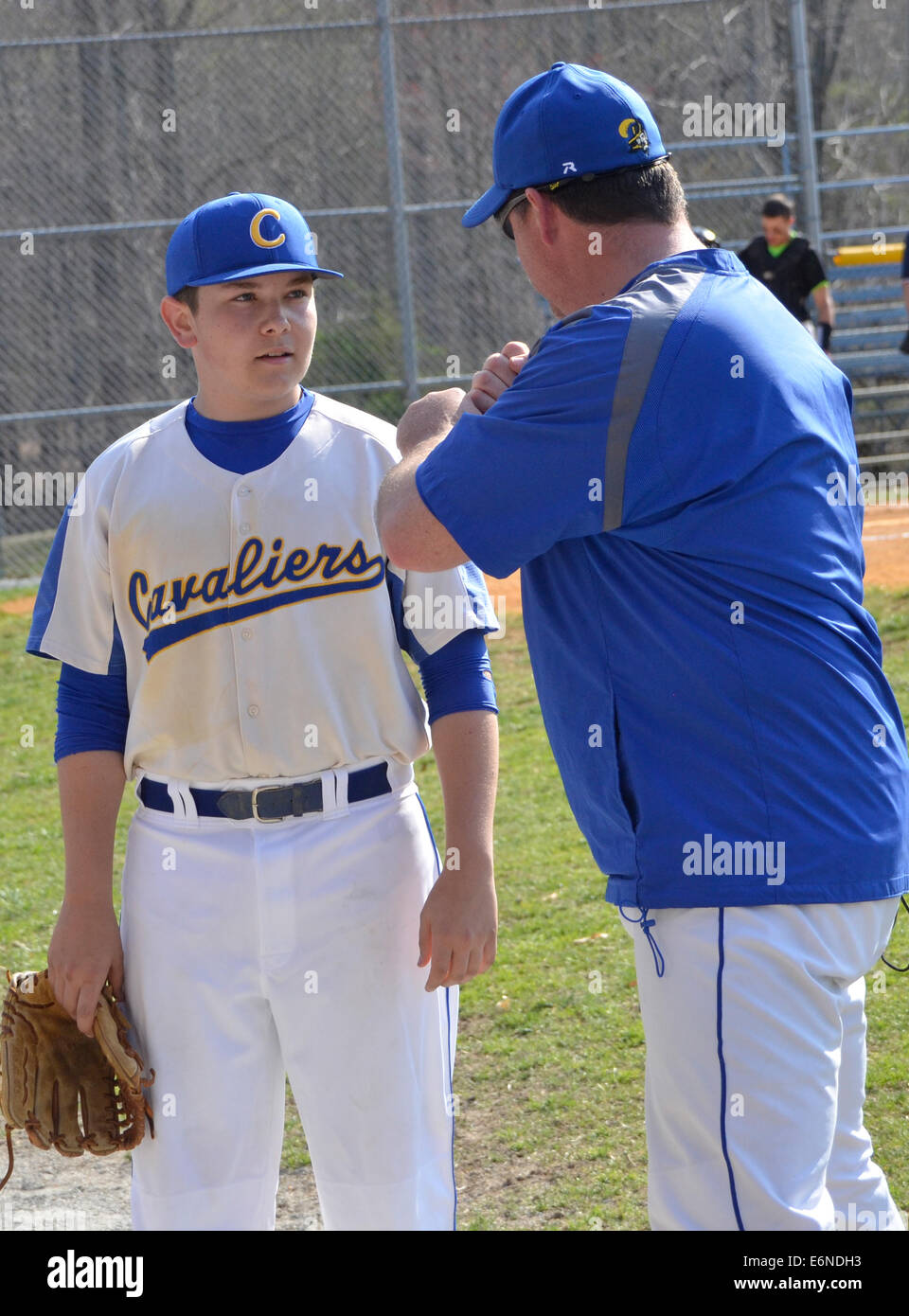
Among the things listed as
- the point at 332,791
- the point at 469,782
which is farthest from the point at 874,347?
the point at 332,791

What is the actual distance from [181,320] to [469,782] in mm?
965

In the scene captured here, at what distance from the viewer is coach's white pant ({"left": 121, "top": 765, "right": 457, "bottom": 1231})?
96.5 inches

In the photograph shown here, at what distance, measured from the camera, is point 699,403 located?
6.64ft

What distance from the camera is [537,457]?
80.9 inches

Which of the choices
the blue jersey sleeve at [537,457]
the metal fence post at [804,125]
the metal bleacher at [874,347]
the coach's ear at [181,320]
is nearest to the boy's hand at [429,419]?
the blue jersey sleeve at [537,457]

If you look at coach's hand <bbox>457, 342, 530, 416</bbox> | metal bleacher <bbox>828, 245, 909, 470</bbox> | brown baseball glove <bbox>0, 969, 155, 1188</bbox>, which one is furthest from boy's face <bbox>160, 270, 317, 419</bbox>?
metal bleacher <bbox>828, 245, 909, 470</bbox>

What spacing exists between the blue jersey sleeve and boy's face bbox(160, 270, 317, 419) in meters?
0.57

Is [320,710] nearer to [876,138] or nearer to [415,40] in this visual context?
[415,40]

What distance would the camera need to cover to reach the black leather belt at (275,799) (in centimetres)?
248
